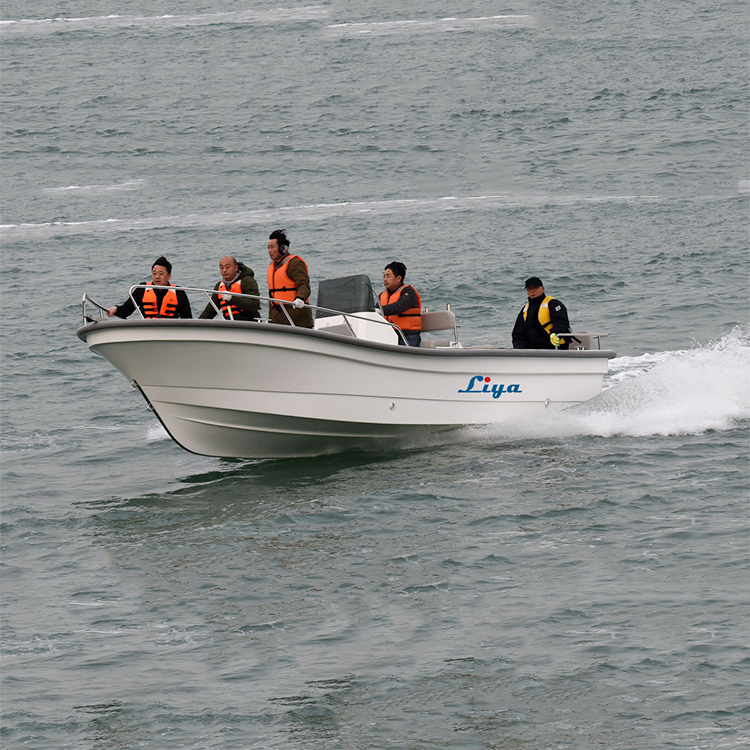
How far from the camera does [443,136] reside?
38.7 metres

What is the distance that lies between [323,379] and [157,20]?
6473 cm

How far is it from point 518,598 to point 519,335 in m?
4.69

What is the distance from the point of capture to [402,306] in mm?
11688

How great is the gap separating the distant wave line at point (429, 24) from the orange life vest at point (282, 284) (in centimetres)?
5285

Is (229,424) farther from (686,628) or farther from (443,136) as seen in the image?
(443,136)

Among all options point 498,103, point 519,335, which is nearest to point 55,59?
point 498,103

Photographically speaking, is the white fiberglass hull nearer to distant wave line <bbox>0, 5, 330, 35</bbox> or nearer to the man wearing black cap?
the man wearing black cap

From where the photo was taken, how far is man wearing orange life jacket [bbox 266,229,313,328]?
10.9 meters

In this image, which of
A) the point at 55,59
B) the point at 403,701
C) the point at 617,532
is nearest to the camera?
the point at 403,701

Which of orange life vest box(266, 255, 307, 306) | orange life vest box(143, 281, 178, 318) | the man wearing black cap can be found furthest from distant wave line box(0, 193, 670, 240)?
orange life vest box(266, 255, 307, 306)

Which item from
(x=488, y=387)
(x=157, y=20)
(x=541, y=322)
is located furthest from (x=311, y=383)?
(x=157, y=20)

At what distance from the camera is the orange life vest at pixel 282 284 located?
36.0 feet

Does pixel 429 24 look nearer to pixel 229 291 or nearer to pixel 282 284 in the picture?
pixel 282 284

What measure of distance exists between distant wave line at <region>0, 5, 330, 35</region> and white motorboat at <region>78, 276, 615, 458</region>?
196 feet
